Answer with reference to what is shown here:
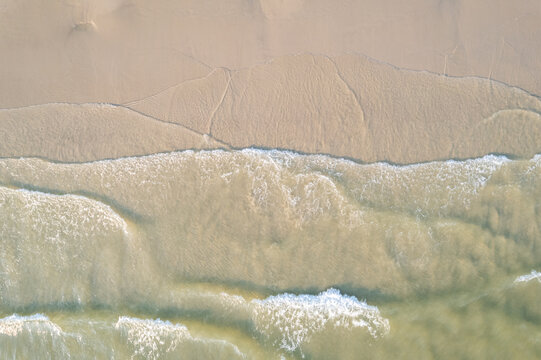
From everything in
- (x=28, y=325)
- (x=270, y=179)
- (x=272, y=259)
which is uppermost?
(x=270, y=179)

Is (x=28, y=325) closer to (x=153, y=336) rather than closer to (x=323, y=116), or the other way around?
(x=153, y=336)

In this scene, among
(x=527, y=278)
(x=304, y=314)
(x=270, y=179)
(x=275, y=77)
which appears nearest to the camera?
(x=527, y=278)

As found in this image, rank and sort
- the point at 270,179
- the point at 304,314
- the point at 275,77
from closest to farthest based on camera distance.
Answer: the point at 304,314 < the point at 270,179 < the point at 275,77

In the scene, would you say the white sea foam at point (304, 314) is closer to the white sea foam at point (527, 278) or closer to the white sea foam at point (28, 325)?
the white sea foam at point (527, 278)

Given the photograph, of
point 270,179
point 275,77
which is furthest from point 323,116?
point 270,179

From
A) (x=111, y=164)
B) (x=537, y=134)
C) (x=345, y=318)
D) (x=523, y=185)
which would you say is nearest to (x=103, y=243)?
(x=111, y=164)

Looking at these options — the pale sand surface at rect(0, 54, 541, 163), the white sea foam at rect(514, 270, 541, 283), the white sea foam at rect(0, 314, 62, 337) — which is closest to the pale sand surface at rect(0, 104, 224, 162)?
the pale sand surface at rect(0, 54, 541, 163)
